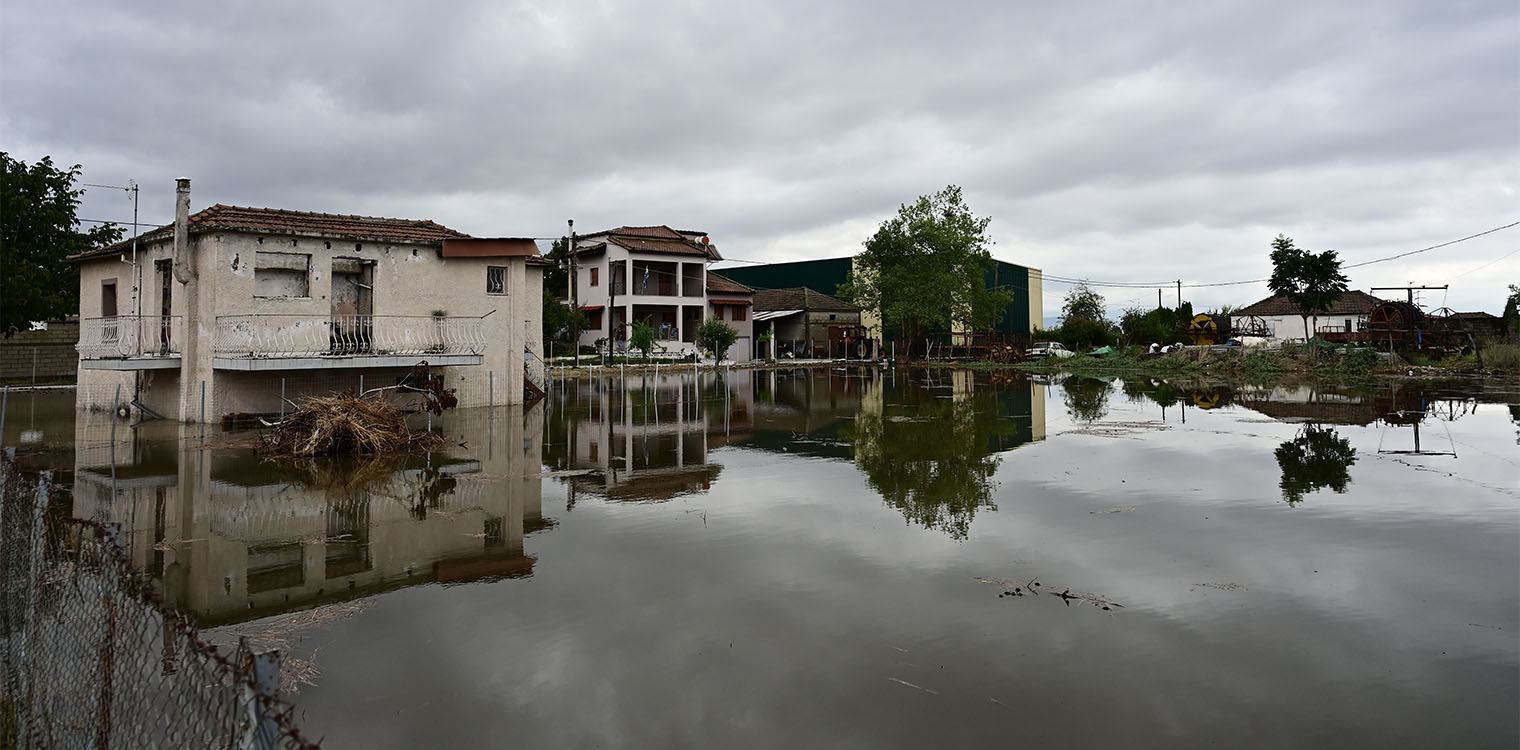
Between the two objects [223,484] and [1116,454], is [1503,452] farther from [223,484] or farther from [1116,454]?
[223,484]

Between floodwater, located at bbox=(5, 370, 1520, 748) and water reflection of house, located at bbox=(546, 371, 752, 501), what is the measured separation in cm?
18

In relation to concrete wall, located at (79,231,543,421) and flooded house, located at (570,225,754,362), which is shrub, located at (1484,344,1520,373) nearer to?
concrete wall, located at (79,231,543,421)

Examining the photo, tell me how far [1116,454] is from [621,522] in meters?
8.69

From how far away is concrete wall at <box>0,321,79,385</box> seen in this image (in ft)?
108

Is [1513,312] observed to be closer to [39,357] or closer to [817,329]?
[817,329]

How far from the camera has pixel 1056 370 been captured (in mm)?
46750

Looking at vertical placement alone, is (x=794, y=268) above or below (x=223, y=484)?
above

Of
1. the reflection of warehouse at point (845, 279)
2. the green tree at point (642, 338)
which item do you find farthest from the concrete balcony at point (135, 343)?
the reflection of warehouse at point (845, 279)

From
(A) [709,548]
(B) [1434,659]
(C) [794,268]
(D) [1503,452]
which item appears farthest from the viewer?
(C) [794,268]

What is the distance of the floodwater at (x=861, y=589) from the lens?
4.41 meters

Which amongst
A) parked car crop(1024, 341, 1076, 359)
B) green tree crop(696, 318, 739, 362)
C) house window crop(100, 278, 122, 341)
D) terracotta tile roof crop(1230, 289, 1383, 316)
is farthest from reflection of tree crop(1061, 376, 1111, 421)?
terracotta tile roof crop(1230, 289, 1383, 316)

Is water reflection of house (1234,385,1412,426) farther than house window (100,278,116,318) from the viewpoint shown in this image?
No

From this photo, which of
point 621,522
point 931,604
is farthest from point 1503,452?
point 621,522

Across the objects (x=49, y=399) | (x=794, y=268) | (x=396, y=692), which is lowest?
(x=396, y=692)
